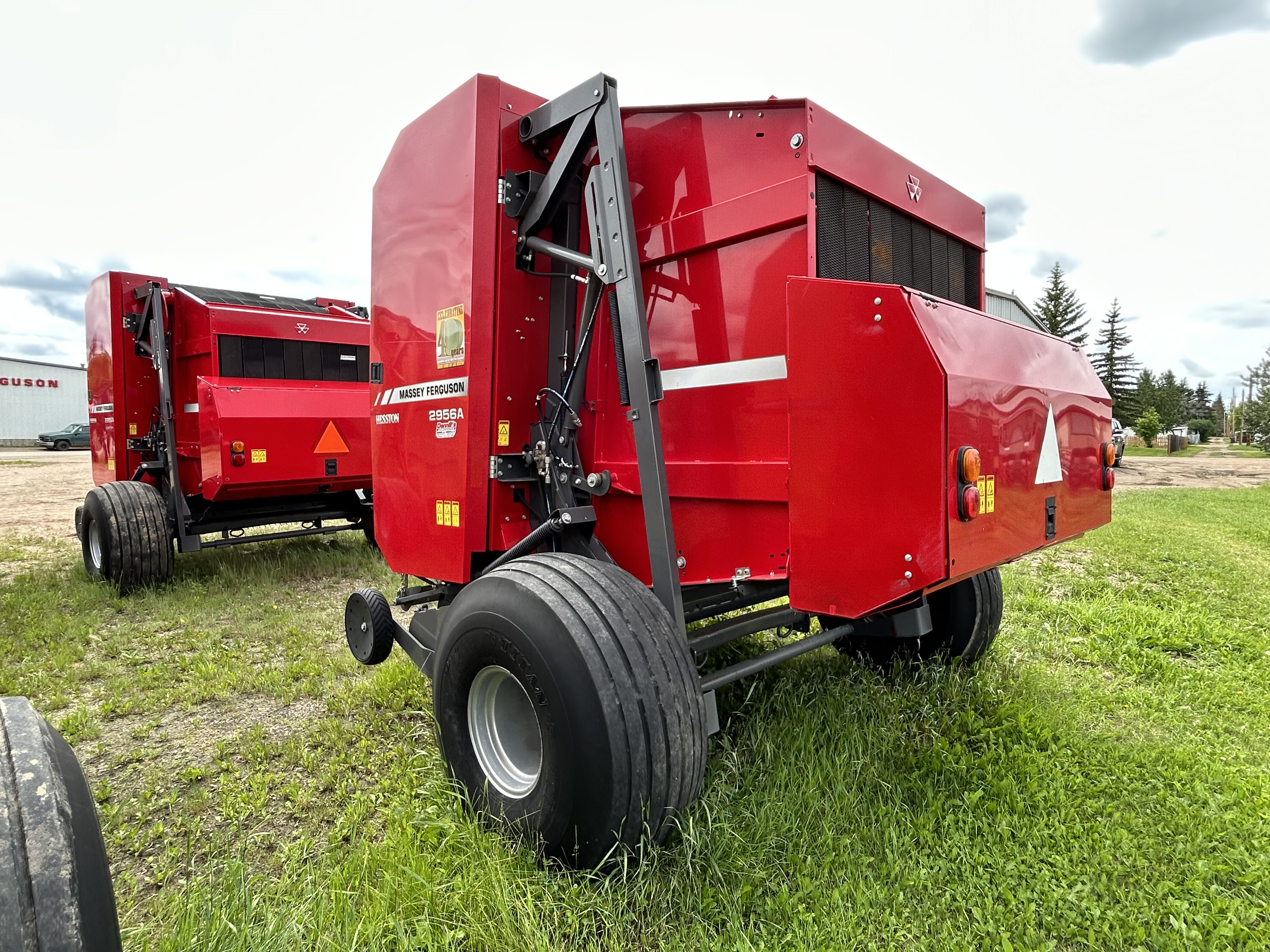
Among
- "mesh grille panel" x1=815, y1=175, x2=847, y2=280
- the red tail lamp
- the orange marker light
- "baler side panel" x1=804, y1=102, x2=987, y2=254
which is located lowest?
the red tail lamp

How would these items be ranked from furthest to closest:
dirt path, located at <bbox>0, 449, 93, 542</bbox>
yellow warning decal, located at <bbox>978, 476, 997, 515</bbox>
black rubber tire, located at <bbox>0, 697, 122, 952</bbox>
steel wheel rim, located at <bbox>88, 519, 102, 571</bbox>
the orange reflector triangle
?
dirt path, located at <bbox>0, 449, 93, 542</bbox>, the orange reflector triangle, steel wheel rim, located at <bbox>88, 519, 102, 571</bbox>, yellow warning decal, located at <bbox>978, 476, 997, 515</bbox>, black rubber tire, located at <bbox>0, 697, 122, 952</bbox>

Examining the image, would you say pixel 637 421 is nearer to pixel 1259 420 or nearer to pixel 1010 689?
pixel 1010 689

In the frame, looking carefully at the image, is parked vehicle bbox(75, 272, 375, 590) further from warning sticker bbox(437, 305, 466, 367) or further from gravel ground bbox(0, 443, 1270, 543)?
warning sticker bbox(437, 305, 466, 367)

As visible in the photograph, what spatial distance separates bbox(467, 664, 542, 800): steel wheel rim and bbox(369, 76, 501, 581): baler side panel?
697 millimetres

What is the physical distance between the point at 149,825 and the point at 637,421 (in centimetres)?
237

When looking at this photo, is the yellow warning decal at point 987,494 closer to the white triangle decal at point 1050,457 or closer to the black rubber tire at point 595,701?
the white triangle decal at point 1050,457

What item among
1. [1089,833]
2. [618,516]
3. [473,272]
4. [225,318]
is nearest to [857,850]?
[1089,833]

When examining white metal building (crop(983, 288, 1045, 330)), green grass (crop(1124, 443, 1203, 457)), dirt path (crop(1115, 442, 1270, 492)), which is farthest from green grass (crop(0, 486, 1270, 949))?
green grass (crop(1124, 443, 1203, 457))

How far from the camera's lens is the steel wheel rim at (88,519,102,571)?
259 inches

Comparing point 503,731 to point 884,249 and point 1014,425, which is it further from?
point 884,249

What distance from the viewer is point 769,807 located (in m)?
2.65

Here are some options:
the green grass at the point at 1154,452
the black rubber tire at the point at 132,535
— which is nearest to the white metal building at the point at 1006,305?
the black rubber tire at the point at 132,535

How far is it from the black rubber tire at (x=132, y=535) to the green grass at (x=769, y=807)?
3.64 feet

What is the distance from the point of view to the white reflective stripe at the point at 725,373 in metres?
2.59
